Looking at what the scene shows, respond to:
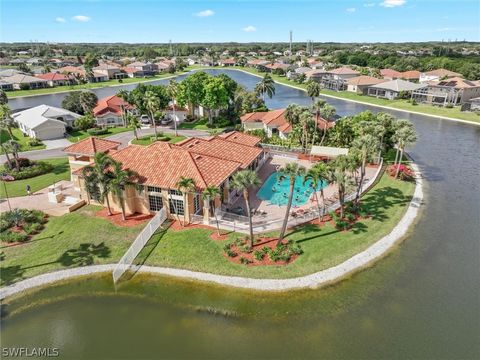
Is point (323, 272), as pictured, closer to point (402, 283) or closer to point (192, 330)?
point (402, 283)

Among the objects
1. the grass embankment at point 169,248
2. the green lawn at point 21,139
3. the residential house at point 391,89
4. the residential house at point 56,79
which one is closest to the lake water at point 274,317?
the grass embankment at point 169,248

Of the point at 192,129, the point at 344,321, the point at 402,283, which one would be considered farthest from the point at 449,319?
the point at 192,129

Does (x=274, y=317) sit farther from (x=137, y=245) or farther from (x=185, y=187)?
(x=185, y=187)

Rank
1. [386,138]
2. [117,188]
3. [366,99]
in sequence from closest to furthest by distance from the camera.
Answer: [117,188] → [386,138] → [366,99]

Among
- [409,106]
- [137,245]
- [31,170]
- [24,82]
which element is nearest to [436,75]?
[409,106]

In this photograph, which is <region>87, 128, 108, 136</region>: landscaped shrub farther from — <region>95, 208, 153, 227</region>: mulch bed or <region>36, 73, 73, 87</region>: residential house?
A: <region>36, 73, 73, 87</region>: residential house

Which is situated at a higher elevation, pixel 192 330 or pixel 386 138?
pixel 386 138
